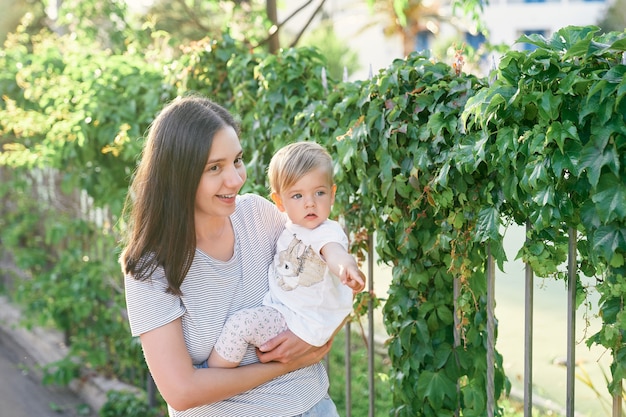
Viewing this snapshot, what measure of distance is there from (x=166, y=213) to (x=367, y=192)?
3.53 feet

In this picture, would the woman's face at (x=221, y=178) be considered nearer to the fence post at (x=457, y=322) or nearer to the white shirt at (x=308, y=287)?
the white shirt at (x=308, y=287)

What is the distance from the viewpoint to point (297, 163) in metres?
2.60

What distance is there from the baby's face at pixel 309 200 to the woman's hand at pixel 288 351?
1.21 feet

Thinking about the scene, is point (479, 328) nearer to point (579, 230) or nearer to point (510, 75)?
point (579, 230)

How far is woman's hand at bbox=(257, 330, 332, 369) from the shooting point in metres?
2.39

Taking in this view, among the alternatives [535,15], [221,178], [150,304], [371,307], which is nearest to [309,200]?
[221,178]

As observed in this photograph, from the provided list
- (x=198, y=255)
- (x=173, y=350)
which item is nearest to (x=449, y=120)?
(x=198, y=255)

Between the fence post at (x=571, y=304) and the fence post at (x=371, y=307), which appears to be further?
the fence post at (x=371, y=307)

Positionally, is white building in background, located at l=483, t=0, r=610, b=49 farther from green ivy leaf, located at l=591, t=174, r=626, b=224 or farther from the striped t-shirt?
green ivy leaf, located at l=591, t=174, r=626, b=224

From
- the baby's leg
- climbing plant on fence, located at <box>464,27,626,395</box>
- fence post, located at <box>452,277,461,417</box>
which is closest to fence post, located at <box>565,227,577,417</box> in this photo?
climbing plant on fence, located at <box>464,27,626,395</box>

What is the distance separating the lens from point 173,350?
223 cm

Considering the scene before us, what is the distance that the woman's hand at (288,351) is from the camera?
2.39 metres

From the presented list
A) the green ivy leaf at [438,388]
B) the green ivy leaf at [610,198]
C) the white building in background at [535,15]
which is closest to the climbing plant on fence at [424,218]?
the green ivy leaf at [438,388]

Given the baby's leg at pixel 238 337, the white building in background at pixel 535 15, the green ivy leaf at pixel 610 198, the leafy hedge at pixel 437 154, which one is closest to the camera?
the green ivy leaf at pixel 610 198
